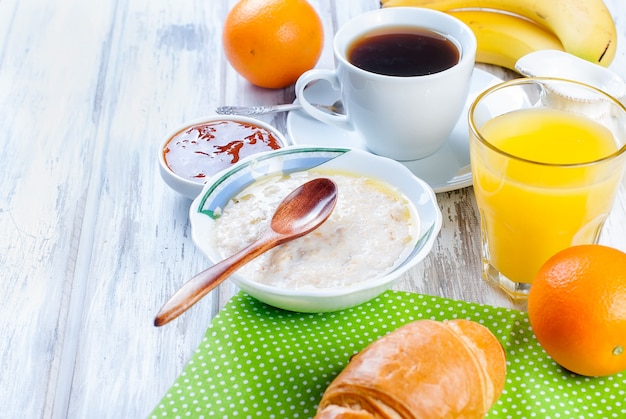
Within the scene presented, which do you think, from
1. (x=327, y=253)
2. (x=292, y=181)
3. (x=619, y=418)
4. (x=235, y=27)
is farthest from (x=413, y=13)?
(x=619, y=418)

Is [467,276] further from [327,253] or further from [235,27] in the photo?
[235,27]

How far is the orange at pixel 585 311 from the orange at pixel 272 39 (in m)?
0.95

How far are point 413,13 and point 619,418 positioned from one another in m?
1.01

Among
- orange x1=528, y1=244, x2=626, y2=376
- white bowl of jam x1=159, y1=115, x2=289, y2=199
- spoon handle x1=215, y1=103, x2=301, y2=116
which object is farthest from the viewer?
spoon handle x1=215, y1=103, x2=301, y2=116

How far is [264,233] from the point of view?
4.29 ft

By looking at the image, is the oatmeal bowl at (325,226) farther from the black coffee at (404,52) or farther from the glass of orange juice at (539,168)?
the black coffee at (404,52)

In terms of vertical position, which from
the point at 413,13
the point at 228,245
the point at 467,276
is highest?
the point at 413,13

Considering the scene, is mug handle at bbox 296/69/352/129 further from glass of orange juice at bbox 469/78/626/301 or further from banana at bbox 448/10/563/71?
banana at bbox 448/10/563/71

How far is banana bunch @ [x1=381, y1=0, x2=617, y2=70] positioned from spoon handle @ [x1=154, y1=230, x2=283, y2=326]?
1034mm

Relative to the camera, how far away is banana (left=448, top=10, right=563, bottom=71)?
202 cm

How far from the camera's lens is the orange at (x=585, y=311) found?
1.12 metres

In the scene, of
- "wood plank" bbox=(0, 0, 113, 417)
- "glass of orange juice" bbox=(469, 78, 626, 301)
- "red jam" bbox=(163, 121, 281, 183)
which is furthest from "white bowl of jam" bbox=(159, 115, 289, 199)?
"glass of orange juice" bbox=(469, 78, 626, 301)

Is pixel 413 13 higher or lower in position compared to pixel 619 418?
higher

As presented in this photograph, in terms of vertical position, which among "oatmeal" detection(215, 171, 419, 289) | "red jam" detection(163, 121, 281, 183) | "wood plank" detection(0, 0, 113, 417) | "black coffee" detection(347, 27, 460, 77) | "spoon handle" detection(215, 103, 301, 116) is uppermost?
"black coffee" detection(347, 27, 460, 77)
